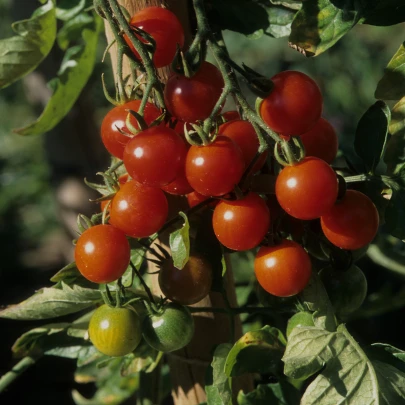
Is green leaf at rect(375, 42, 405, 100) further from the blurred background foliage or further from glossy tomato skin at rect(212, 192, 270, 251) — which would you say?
the blurred background foliage

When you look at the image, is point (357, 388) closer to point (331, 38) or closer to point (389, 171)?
point (389, 171)

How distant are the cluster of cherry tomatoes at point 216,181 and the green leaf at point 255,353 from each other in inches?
3.1

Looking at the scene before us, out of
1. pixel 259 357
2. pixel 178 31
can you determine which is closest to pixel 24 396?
pixel 259 357

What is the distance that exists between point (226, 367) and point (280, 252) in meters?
0.17

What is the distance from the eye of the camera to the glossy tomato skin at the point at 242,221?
0.67 meters

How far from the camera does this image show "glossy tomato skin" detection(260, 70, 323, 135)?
634mm

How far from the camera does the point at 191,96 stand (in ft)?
2.14

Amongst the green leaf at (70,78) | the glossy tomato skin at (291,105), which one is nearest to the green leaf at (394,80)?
the glossy tomato skin at (291,105)

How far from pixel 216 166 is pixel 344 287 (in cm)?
28

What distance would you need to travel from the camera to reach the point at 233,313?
0.85 metres

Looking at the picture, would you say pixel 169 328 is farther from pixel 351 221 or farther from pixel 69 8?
pixel 69 8

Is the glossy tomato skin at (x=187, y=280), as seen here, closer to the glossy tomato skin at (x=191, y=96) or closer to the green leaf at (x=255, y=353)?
the green leaf at (x=255, y=353)

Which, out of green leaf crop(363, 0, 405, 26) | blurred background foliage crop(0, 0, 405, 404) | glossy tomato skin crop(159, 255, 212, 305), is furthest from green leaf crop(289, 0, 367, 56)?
blurred background foliage crop(0, 0, 405, 404)

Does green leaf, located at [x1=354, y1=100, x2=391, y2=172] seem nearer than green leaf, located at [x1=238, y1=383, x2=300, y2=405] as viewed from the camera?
Yes
